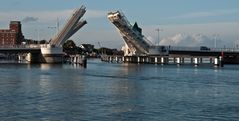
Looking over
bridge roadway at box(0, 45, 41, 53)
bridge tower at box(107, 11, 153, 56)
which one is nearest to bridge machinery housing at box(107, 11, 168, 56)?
bridge tower at box(107, 11, 153, 56)

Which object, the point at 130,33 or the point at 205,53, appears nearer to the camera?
the point at 130,33

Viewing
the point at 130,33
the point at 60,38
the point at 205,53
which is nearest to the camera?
the point at 130,33

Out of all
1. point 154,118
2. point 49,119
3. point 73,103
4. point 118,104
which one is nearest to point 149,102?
point 118,104

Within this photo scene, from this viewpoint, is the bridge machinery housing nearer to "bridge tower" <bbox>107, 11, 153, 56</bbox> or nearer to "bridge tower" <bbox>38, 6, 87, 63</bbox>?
"bridge tower" <bbox>107, 11, 153, 56</bbox>

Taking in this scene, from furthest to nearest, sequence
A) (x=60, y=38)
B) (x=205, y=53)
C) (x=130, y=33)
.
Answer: (x=205, y=53) → (x=60, y=38) → (x=130, y=33)

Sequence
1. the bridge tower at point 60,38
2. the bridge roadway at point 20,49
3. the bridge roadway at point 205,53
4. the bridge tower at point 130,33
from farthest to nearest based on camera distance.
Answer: the bridge roadway at point 205,53, the bridge roadway at point 20,49, the bridge tower at point 60,38, the bridge tower at point 130,33

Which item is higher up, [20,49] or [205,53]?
[20,49]

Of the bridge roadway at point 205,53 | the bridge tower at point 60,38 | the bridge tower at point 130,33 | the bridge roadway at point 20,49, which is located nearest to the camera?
the bridge tower at point 130,33

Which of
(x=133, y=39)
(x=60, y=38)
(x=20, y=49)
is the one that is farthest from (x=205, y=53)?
(x=20, y=49)

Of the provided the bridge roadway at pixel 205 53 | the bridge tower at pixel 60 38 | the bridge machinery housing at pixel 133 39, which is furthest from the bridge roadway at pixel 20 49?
the bridge roadway at pixel 205 53

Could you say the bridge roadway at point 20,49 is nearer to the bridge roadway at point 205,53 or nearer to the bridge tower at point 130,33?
the bridge tower at point 130,33

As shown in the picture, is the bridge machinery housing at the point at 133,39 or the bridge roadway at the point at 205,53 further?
the bridge roadway at the point at 205,53

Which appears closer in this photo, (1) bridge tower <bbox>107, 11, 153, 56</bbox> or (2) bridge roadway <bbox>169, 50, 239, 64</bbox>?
(1) bridge tower <bbox>107, 11, 153, 56</bbox>

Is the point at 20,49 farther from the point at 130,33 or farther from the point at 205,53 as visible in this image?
the point at 205,53
